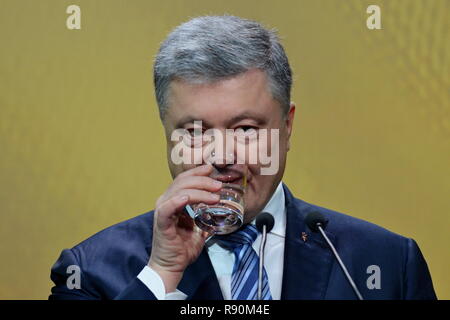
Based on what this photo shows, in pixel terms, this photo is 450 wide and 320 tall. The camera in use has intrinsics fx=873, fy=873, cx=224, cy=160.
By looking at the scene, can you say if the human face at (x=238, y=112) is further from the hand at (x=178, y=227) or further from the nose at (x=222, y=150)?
the hand at (x=178, y=227)

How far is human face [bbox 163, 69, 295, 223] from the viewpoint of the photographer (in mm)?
2246

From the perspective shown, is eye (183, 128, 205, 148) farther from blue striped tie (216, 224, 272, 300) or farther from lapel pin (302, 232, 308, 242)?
lapel pin (302, 232, 308, 242)

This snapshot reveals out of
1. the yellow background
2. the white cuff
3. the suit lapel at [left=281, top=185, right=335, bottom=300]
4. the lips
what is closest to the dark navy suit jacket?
the suit lapel at [left=281, top=185, right=335, bottom=300]

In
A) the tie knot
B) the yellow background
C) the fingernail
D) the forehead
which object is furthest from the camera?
the yellow background

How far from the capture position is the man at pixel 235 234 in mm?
2248

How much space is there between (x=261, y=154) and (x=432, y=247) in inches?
35.5

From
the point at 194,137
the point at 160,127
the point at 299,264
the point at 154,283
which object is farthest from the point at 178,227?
the point at 160,127

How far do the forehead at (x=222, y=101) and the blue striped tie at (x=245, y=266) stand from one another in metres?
0.32

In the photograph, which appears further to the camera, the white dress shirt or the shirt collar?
the shirt collar

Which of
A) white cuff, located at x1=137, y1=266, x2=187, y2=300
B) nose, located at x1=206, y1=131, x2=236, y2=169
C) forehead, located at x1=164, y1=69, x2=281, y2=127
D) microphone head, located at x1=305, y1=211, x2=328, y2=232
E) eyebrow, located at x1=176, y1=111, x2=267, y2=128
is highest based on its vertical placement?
forehead, located at x1=164, y1=69, x2=281, y2=127

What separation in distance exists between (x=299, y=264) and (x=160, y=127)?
855 millimetres

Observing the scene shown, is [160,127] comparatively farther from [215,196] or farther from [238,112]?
[215,196]

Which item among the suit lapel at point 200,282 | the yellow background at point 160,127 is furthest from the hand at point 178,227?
the yellow background at point 160,127

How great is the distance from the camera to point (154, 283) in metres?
2.11
